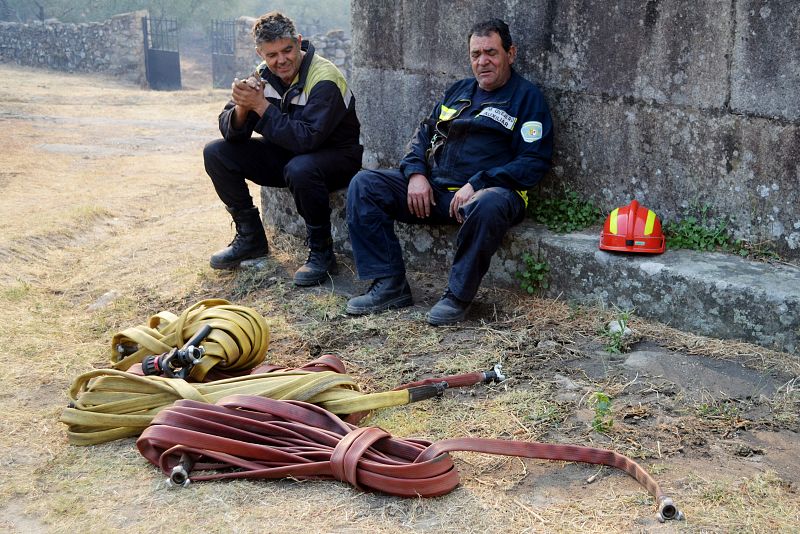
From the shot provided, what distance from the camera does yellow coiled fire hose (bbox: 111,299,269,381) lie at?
3.70 meters

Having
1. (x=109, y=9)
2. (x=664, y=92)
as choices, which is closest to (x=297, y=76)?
(x=664, y=92)

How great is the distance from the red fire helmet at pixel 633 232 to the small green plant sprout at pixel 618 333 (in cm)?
34

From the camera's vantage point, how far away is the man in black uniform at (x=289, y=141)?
16.8 feet

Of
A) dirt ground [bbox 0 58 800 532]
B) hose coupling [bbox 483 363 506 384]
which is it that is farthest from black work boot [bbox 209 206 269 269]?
hose coupling [bbox 483 363 506 384]

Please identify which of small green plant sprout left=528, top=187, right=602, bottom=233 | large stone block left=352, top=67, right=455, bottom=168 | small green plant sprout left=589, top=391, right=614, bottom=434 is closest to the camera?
small green plant sprout left=589, top=391, right=614, bottom=434

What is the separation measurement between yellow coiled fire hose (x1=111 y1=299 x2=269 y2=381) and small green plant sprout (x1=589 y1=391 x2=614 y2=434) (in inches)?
60.7

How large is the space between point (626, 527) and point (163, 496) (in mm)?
1468

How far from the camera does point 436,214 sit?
15.9ft

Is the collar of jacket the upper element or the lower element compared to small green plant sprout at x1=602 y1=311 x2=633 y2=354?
upper

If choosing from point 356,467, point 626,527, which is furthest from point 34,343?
point 626,527

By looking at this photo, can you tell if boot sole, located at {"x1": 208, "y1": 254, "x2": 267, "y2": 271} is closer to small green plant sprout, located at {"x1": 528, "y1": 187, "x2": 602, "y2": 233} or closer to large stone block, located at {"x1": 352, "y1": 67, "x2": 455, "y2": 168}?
large stone block, located at {"x1": 352, "y1": 67, "x2": 455, "y2": 168}

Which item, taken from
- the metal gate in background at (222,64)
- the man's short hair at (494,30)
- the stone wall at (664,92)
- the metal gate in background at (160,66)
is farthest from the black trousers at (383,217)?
the metal gate in background at (222,64)

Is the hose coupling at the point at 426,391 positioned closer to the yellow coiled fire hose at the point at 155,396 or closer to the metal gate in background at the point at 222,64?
the yellow coiled fire hose at the point at 155,396

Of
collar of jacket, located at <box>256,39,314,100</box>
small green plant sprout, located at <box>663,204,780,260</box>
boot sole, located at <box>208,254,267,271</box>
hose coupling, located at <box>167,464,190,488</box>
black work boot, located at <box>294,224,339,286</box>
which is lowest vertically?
hose coupling, located at <box>167,464,190,488</box>
